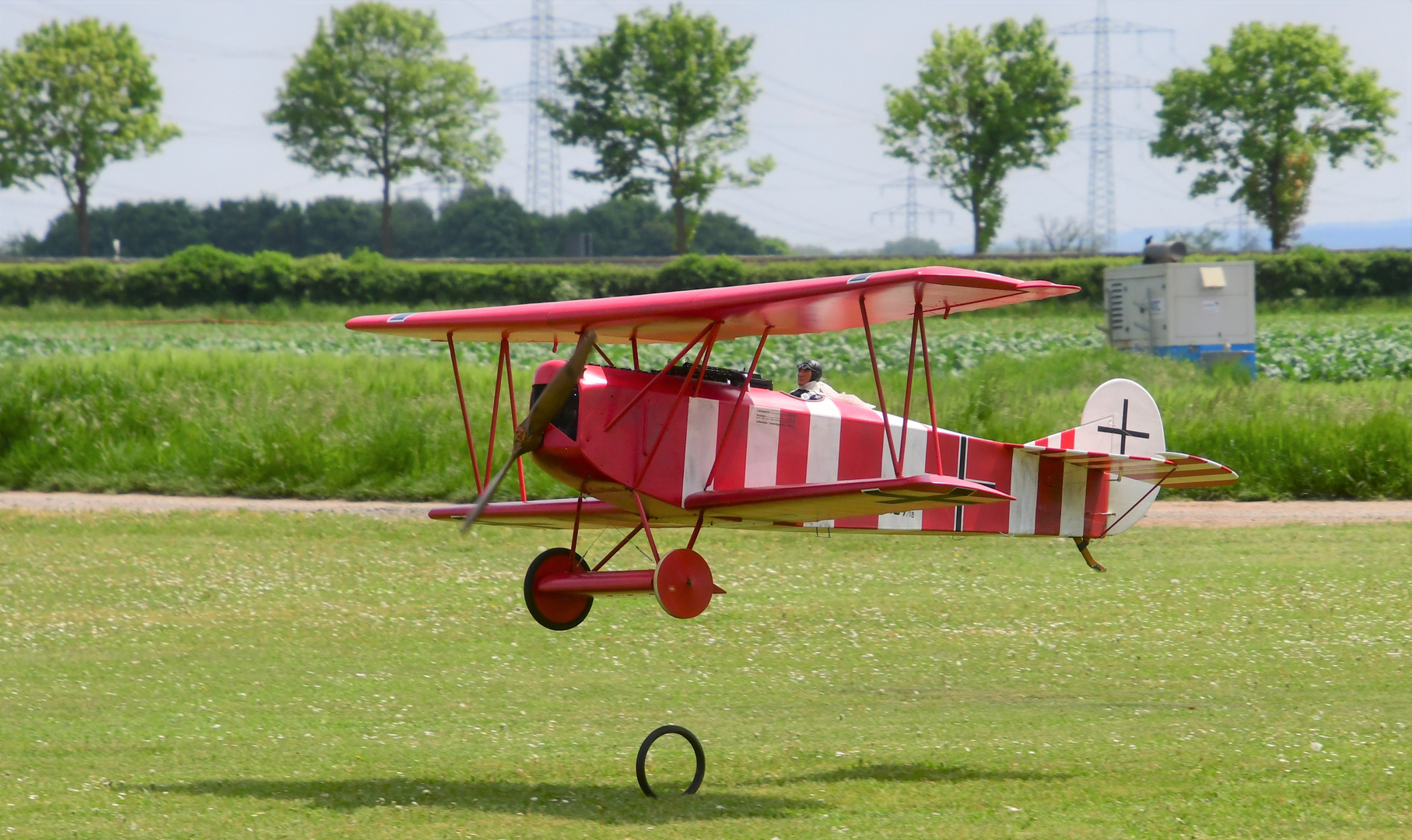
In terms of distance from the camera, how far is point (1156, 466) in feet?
31.6

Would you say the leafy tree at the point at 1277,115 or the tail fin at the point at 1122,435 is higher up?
the leafy tree at the point at 1277,115

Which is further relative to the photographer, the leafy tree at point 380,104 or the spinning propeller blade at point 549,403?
the leafy tree at point 380,104

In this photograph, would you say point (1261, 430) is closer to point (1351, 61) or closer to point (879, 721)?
point (879, 721)

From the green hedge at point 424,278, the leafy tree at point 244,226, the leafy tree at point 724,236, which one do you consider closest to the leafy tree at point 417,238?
the leafy tree at point 244,226

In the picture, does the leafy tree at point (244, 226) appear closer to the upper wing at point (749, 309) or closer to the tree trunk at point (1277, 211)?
the tree trunk at point (1277, 211)

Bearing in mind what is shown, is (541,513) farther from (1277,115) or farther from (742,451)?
(1277,115)

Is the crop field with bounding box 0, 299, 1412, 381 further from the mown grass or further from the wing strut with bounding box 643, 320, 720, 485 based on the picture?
the wing strut with bounding box 643, 320, 720, 485

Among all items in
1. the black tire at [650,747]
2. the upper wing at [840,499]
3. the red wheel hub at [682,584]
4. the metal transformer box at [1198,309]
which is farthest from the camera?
the metal transformer box at [1198,309]

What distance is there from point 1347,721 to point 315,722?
9230 mm

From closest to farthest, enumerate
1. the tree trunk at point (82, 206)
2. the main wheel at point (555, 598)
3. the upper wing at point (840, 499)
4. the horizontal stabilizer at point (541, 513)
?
the upper wing at point (840, 499)
the main wheel at point (555, 598)
the horizontal stabilizer at point (541, 513)
the tree trunk at point (82, 206)

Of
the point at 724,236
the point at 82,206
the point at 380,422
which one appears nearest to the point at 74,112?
the point at 82,206

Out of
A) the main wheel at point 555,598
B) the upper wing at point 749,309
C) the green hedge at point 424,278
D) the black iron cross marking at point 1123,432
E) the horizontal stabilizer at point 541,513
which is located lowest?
the main wheel at point 555,598

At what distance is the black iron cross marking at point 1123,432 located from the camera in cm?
1109

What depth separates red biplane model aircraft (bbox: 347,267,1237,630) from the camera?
7.94 meters
